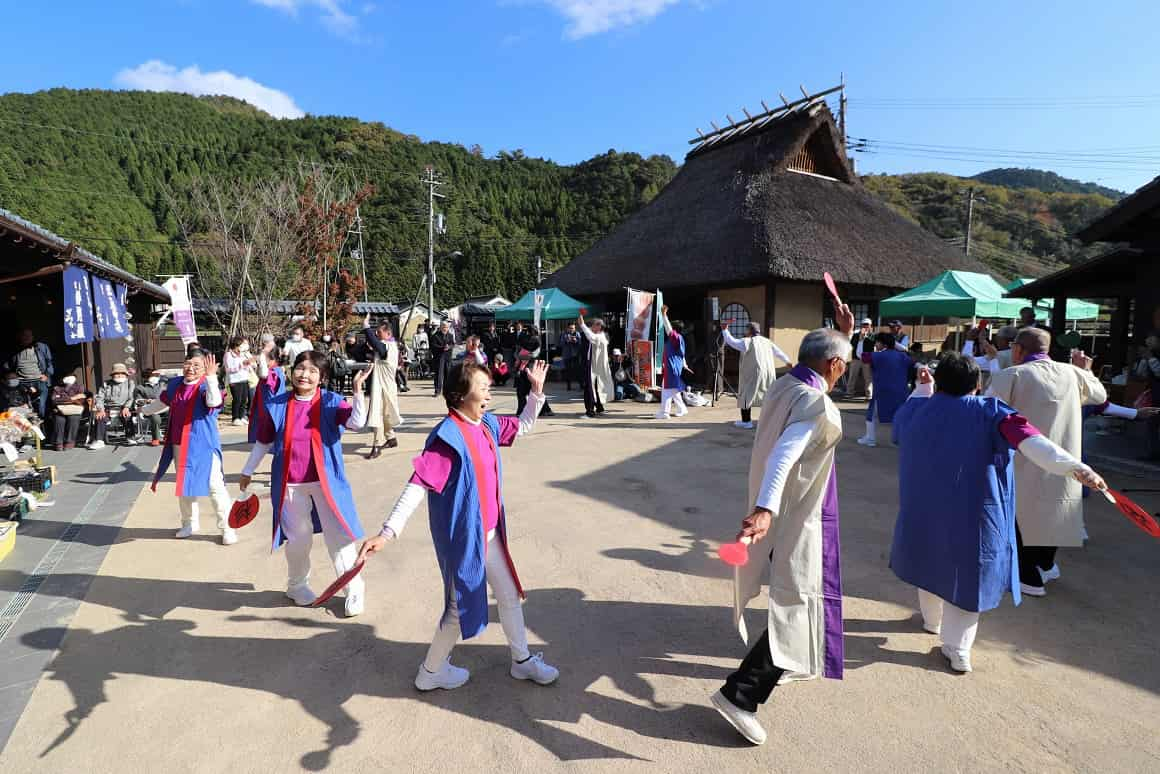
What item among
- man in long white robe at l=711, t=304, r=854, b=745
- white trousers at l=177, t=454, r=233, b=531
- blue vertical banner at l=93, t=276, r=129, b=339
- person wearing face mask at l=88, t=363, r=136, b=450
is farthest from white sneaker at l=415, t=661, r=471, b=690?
blue vertical banner at l=93, t=276, r=129, b=339

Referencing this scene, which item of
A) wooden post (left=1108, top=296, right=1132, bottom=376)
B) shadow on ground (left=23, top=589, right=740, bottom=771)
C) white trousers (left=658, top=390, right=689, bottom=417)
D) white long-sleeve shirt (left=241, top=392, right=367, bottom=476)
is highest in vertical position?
wooden post (left=1108, top=296, right=1132, bottom=376)

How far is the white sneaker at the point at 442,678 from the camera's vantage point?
2695mm

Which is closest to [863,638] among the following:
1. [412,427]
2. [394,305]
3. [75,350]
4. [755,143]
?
[412,427]

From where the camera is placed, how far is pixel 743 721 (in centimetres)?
232

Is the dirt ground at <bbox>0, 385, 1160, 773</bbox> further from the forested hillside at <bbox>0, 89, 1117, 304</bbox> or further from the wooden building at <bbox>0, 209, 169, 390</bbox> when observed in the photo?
the forested hillside at <bbox>0, 89, 1117, 304</bbox>

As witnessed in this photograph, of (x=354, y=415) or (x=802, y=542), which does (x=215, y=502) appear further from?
(x=802, y=542)

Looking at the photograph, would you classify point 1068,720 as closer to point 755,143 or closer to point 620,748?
point 620,748

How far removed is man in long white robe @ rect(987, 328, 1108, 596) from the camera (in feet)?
11.4

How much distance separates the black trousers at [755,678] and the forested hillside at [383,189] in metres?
25.8

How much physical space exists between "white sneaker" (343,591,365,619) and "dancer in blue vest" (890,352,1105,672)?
9.69ft

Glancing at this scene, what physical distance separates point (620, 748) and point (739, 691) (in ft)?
1.70

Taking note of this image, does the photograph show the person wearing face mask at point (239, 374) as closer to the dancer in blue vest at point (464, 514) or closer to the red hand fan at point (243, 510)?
the red hand fan at point (243, 510)

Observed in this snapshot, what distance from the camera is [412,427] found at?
9648 millimetres

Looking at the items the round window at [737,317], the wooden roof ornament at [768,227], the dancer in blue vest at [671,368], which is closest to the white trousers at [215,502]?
the dancer in blue vest at [671,368]
